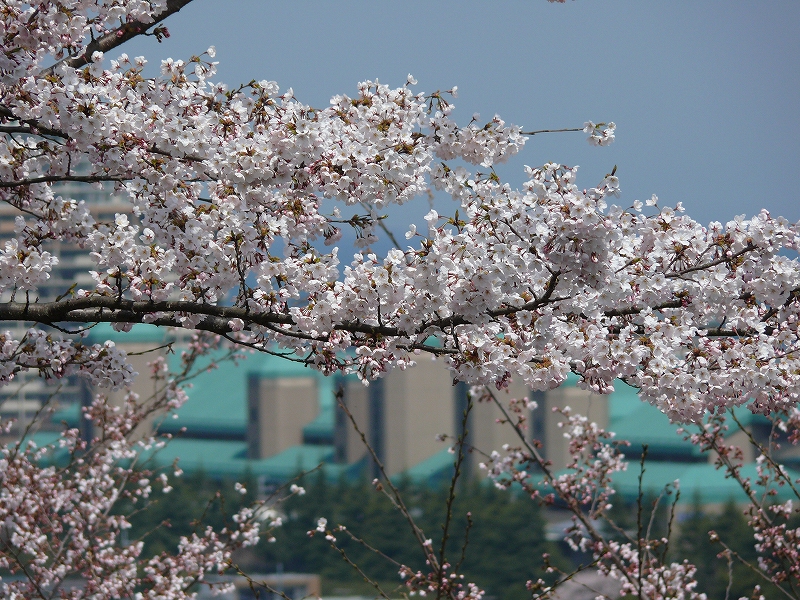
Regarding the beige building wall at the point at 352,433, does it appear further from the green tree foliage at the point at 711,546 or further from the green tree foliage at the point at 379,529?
the green tree foliage at the point at 711,546

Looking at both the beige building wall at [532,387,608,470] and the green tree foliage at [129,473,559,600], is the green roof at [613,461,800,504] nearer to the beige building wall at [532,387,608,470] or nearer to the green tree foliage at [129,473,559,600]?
the beige building wall at [532,387,608,470]

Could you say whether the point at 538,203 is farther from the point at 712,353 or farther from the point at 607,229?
the point at 712,353

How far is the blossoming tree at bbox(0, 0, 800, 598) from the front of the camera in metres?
3.78

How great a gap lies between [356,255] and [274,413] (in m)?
129

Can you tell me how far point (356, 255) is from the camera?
3.89m

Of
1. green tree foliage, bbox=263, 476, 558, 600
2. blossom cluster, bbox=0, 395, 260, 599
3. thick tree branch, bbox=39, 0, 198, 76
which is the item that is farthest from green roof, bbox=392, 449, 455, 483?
thick tree branch, bbox=39, 0, 198, 76

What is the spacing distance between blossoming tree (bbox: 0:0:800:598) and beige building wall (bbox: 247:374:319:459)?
12335cm

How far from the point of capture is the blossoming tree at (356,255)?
3.78 m

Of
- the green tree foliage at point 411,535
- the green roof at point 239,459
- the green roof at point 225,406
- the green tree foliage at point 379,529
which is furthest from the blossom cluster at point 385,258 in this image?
the green roof at point 225,406

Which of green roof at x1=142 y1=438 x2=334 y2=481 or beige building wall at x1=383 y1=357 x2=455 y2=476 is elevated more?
beige building wall at x1=383 y1=357 x2=455 y2=476

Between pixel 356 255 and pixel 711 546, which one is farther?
pixel 711 546

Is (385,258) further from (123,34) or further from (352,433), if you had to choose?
(352,433)

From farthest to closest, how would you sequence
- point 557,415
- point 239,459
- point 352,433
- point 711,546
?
1. point 239,459
2. point 352,433
3. point 557,415
4. point 711,546

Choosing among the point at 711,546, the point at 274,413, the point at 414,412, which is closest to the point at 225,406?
the point at 274,413
